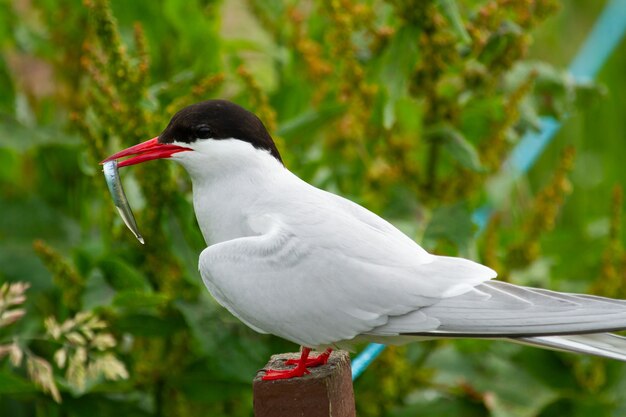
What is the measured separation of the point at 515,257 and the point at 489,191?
1.72 feet

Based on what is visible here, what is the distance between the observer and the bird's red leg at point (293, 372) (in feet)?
4.74

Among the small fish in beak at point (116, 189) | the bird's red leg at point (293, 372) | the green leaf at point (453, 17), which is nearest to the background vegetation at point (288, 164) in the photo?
the green leaf at point (453, 17)

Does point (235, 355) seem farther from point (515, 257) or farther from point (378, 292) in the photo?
point (378, 292)

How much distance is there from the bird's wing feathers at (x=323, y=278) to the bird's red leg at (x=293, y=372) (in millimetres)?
53

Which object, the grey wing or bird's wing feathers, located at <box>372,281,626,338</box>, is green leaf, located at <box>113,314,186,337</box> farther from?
bird's wing feathers, located at <box>372,281,626,338</box>

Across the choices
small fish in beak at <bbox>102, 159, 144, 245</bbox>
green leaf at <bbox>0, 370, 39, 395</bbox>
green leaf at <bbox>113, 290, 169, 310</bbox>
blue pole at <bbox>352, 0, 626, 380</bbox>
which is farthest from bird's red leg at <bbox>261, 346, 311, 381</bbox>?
blue pole at <bbox>352, 0, 626, 380</bbox>

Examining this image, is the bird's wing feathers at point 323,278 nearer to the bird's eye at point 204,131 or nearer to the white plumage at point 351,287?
the white plumage at point 351,287

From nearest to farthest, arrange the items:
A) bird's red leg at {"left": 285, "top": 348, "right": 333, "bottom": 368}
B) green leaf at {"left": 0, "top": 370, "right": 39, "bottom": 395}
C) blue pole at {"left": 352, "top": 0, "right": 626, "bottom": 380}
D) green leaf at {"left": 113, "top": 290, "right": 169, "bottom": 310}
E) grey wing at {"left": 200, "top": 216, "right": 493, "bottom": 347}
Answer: grey wing at {"left": 200, "top": 216, "right": 493, "bottom": 347}
bird's red leg at {"left": 285, "top": 348, "right": 333, "bottom": 368}
green leaf at {"left": 113, "top": 290, "right": 169, "bottom": 310}
green leaf at {"left": 0, "top": 370, "right": 39, "bottom": 395}
blue pole at {"left": 352, "top": 0, "right": 626, "bottom": 380}

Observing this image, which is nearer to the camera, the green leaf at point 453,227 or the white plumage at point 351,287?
the white plumage at point 351,287

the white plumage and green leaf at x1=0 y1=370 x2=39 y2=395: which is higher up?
the white plumage

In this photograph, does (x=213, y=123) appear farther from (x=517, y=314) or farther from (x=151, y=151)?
(x=517, y=314)

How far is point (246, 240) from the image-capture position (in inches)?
56.8

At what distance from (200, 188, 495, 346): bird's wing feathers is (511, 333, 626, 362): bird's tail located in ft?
0.39

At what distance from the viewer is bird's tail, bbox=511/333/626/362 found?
1.31m
